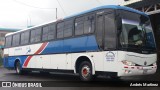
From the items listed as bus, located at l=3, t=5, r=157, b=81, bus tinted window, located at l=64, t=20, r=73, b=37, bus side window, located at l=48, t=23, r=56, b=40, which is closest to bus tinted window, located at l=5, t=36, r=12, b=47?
bus, located at l=3, t=5, r=157, b=81

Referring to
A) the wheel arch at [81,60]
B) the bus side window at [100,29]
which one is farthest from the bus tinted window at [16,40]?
the bus side window at [100,29]

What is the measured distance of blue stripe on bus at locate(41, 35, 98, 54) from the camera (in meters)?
12.1

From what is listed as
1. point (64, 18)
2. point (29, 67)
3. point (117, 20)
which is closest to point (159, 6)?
point (64, 18)

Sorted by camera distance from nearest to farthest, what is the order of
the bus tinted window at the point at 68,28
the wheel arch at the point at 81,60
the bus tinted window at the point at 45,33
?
the wheel arch at the point at 81,60
the bus tinted window at the point at 68,28
the bus tinted window at the point at 45,33

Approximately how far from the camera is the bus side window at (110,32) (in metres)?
10.9

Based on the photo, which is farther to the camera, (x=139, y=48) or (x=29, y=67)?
(x=29, y=67)

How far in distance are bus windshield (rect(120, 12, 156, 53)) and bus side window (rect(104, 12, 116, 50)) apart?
36cm

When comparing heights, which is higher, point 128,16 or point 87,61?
point 128,16

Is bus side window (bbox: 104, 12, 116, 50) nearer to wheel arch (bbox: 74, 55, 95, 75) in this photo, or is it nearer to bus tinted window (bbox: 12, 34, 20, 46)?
wheel arch (bbox: 74, 55, 95, 75)

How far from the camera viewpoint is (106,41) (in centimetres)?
1127

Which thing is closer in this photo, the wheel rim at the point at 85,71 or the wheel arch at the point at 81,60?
the wheel arch at the point at 81,60

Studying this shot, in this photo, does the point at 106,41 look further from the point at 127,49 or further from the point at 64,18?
the point at 64,18

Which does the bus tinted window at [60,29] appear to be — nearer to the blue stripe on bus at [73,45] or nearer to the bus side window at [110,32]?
the blue stripe on bus at [73,45]

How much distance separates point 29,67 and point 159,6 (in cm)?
965
